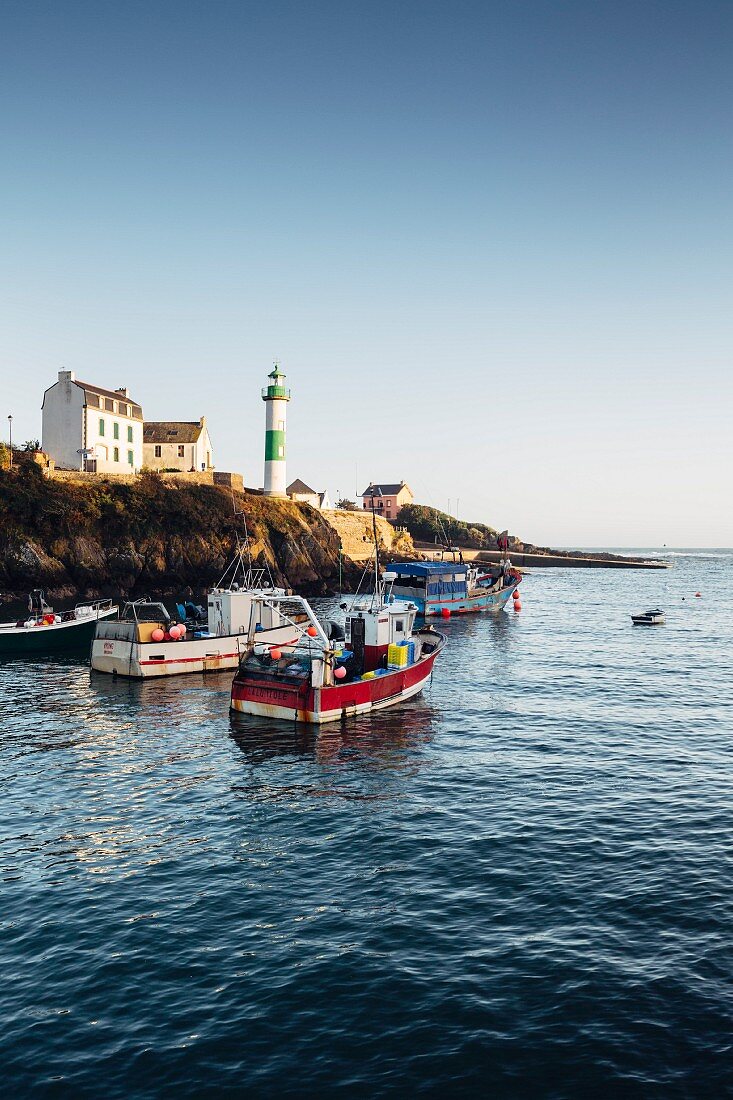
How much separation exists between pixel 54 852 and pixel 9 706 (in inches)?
706

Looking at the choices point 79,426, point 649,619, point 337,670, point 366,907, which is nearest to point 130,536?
point 79,426

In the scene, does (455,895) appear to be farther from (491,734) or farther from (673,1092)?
(491,734)

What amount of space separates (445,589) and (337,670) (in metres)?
48.5

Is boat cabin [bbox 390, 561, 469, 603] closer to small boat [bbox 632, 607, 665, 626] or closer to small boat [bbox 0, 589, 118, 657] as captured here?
small boat [bbox 632, 607, 665, 626]

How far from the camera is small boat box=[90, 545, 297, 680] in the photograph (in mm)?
41594

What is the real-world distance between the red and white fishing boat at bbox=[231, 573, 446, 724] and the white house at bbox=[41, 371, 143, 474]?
52124 millimetres

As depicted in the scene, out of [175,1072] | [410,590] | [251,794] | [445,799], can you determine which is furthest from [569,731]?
[410,590]

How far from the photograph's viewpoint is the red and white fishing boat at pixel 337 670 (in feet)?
102

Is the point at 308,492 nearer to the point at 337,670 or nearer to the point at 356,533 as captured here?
the point at 356,533

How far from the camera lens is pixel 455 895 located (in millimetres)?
16953

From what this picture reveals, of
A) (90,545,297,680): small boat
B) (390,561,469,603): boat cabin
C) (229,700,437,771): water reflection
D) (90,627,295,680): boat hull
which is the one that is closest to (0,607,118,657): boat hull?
(90,545,297,680): small boat

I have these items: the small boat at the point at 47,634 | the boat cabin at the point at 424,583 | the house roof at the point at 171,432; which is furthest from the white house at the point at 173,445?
the small boat at the point at 47,634

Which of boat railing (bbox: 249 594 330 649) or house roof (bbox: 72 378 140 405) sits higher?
house roof (bbox: 72 378 140 405)

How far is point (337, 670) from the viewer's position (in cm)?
3216
